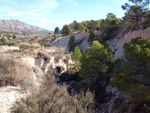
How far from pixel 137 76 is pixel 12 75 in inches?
311

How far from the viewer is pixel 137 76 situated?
755 cm

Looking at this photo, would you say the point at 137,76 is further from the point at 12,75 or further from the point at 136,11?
the point at 136,11

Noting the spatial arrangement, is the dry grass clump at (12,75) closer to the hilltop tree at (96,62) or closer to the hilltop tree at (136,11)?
the hilltop tree at (96,62)

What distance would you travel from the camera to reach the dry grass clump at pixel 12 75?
9140mm

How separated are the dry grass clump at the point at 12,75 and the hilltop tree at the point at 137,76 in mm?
6013

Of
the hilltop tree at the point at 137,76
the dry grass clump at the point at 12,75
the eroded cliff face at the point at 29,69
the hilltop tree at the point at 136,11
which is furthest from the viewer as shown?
the hilltop tree at the point at 136,11

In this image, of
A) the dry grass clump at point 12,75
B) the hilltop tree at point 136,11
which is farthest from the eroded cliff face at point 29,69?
the hilltop tree at point 136,11

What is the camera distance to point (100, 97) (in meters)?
11.3

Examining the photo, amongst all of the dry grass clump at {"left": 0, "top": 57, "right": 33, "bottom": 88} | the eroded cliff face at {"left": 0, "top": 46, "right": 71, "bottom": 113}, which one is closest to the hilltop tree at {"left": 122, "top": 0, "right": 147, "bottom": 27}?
the eroded cliff face at {"left": 0, "top": 46, "right": 71, "bottom": 113}

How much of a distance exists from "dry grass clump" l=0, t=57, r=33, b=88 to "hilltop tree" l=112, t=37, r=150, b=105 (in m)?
6.01

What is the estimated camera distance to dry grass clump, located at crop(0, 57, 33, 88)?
9.14m

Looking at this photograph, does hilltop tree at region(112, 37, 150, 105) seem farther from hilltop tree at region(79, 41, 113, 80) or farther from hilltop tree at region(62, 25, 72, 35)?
hilltop tree at region(62, 25, 72, 35)

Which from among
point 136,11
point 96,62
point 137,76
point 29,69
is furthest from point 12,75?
point 136,11

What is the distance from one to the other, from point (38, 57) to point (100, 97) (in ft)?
32.4
